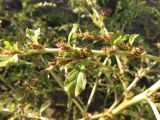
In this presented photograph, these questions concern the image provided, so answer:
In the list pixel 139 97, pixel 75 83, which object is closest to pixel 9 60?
pixel 75 83

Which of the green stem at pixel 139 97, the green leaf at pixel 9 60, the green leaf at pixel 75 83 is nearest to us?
the green leaf at pixel 9 60

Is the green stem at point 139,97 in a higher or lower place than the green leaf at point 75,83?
lower

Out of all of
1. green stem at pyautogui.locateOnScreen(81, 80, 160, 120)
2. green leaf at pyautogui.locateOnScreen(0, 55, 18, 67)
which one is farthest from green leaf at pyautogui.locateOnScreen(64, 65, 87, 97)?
green stem at pyautogui.locateOnScreen(81, 80, 160, 120)

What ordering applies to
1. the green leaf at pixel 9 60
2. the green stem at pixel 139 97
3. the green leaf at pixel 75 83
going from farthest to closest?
the green stem at pixel 139 97, the green leaf at pixel 75 83, the green leaf at pixel 9 60

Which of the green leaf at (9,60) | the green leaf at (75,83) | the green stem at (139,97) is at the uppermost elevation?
the green leaf at (9,60)

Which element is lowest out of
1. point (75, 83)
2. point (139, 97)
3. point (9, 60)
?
point (139, 97)

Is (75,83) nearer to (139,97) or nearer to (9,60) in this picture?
(9,60)

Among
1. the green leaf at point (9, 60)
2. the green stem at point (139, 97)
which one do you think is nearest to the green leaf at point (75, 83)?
the green leaf at point (9, 60)

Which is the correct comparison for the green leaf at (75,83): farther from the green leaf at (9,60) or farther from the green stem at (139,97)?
the green stem at (139,97)

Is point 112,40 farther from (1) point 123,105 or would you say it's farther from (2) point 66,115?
(2) point 66,115

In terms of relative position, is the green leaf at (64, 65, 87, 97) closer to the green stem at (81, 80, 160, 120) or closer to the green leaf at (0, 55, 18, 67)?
the green leaf at (0, 55, 18, 67)

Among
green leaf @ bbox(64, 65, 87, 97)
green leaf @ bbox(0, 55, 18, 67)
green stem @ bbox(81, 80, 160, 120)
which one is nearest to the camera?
green leaf @ bbox(0, 55, 18, 67)
